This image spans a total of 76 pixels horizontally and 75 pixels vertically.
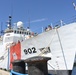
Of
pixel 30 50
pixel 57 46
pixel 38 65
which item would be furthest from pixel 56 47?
pixel 38 65

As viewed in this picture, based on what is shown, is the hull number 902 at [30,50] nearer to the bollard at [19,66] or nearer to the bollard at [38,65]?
the bollard at [19,66]

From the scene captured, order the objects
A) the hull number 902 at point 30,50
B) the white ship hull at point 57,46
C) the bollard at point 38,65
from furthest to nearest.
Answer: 1. the hull number 902 at point 30,50
2. the white ship hull at point 57,46
3. the bollard at point 38,65

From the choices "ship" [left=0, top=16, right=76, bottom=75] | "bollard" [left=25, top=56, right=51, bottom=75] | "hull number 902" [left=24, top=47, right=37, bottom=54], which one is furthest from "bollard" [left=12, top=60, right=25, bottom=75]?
"bollard" [left=25, top=56, right=51, bottom=75]

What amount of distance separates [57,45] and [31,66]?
173 inches

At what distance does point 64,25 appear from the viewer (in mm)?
10977

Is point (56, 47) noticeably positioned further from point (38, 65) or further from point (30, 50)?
point (38, 65)

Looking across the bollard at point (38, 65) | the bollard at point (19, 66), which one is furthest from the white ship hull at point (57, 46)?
the bollard at point (38, 65)

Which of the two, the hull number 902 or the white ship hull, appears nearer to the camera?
the white ship hull

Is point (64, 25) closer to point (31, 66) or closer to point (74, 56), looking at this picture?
point (74, 56)

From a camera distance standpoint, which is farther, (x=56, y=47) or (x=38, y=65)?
(x=56, y=47)

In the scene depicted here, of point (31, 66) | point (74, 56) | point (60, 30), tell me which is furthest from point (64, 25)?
point (31, 66)

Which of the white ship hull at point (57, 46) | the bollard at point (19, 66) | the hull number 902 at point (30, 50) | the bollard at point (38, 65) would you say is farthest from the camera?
the hull number 902 at point (30, 50)

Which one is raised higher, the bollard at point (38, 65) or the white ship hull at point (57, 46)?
the white ship hull at point (57, 46)

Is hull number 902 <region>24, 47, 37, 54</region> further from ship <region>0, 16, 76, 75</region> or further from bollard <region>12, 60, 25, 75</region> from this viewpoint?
bollard <region>12, 60, 25, 75</region>
